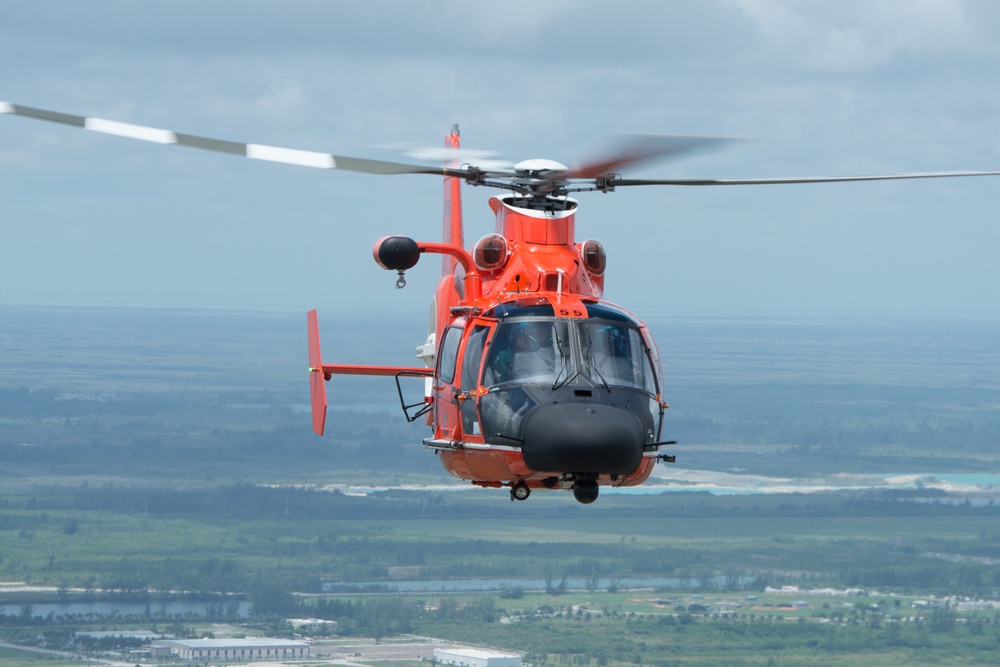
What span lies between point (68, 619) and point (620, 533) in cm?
4815

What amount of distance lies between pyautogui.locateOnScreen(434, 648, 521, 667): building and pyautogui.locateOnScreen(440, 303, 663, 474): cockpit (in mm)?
85573

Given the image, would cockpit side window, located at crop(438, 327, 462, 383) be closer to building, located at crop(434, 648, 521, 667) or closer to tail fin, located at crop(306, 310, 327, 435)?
tail fin, located at crop(306, 310, 327, 435)

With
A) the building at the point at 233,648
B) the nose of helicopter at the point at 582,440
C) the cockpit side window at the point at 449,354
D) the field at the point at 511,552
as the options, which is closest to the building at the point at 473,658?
the field at the point at 511,552

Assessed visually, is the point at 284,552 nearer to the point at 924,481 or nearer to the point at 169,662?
the point at 169,662

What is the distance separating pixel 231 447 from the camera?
634 ft

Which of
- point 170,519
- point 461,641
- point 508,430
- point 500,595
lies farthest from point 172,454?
point 508,430

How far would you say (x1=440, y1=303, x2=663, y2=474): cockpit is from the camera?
63.0ft

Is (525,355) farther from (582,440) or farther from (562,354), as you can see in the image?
(582,440)

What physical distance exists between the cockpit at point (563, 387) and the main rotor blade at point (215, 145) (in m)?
2.32

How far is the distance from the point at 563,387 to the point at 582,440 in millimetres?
996

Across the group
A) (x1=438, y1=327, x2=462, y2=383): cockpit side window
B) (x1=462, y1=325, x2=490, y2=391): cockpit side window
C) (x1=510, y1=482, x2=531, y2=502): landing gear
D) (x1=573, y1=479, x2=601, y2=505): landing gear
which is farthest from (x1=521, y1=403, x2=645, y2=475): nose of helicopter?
(x1=438, y1=327, x2=462, y2=383): cockpit side window

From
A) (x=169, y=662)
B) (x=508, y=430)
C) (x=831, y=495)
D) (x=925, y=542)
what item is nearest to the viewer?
(x=508, y=430)

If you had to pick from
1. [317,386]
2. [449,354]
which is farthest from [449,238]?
[449,354]

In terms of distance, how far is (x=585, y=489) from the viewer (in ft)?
65.3
